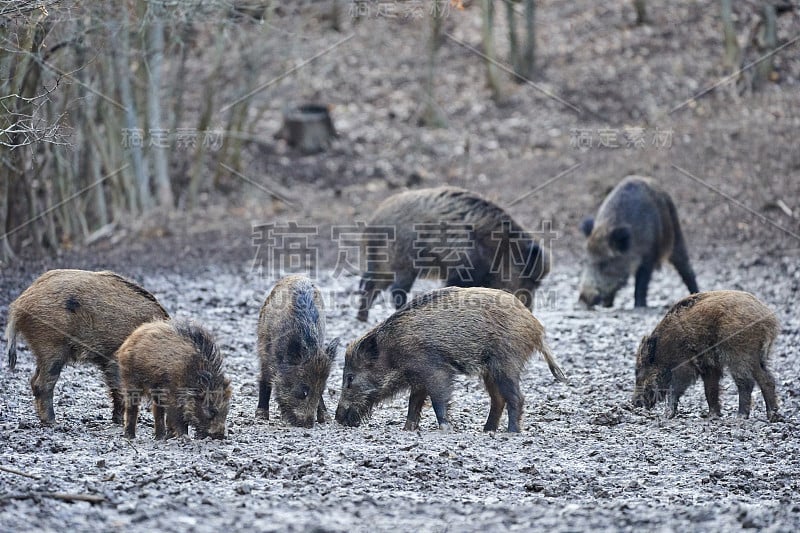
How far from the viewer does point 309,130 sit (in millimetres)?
20375

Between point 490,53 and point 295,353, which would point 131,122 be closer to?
point 295,353

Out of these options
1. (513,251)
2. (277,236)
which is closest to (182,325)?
(513,251)

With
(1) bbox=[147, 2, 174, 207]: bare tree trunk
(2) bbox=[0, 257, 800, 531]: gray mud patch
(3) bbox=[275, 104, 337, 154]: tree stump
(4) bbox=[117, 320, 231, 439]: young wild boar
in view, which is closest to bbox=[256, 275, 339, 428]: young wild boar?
(2) bbox=[0, 257, 800, 531]: gray mud patch

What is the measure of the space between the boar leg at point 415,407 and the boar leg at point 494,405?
0.43 metres

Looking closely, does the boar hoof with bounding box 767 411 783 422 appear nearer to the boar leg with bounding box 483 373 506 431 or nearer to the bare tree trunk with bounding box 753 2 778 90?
the boar leg with bounding box 483 373 506 431

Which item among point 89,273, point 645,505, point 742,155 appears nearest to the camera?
point 645,505

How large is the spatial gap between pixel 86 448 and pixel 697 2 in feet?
68.9

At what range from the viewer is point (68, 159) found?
13.6 m

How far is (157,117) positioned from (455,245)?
22.6ft

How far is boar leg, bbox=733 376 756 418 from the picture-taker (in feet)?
22.9

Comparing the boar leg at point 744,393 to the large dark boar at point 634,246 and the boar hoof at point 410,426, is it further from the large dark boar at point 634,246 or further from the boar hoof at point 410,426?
the large dark boar at point 634,246

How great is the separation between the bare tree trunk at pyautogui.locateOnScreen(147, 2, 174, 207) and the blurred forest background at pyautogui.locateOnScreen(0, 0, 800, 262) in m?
0.05

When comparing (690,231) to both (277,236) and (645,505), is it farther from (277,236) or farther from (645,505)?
(645,505)

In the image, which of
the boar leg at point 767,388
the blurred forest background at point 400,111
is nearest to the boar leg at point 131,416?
the blurred forest background at point 400,111
